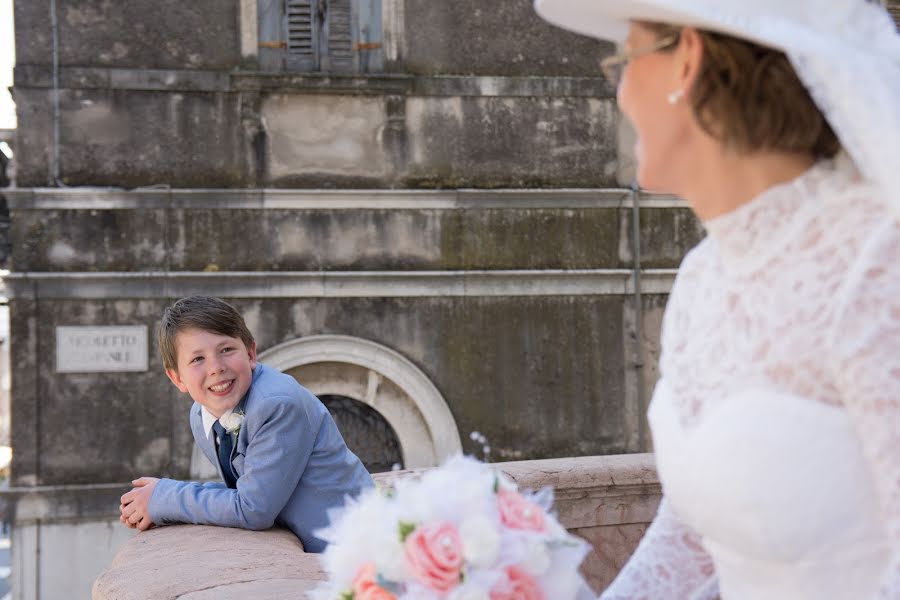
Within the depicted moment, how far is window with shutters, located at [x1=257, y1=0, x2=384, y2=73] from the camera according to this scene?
9688 mm

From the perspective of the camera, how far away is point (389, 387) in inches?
379

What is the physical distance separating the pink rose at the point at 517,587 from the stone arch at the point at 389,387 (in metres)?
7.97

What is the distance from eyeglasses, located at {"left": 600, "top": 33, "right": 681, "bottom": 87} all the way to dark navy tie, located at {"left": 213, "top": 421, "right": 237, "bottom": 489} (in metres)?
1.86

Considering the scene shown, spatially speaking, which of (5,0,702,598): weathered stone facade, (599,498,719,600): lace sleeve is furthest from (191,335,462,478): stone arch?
(599,498,719,600): lace sleeve

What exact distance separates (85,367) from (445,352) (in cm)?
307

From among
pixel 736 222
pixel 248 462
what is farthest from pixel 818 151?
pixel 248 462

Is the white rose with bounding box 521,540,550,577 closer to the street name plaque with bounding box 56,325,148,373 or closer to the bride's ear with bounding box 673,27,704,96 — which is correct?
the bride's ear with bounding box 673,27,704,96

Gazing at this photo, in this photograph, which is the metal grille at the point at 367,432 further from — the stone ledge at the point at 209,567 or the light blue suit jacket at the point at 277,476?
the stone ledge at the point at 209,567

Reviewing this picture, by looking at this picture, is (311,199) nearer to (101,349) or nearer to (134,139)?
(134,139)

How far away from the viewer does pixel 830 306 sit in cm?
145

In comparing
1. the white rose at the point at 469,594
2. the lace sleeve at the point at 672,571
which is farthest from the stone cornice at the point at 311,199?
the white rose at the point at 469,594

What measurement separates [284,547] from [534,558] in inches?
57.3

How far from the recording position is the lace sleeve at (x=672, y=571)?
1913 mm

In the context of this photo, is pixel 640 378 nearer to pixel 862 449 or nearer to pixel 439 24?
pixel 439 24
